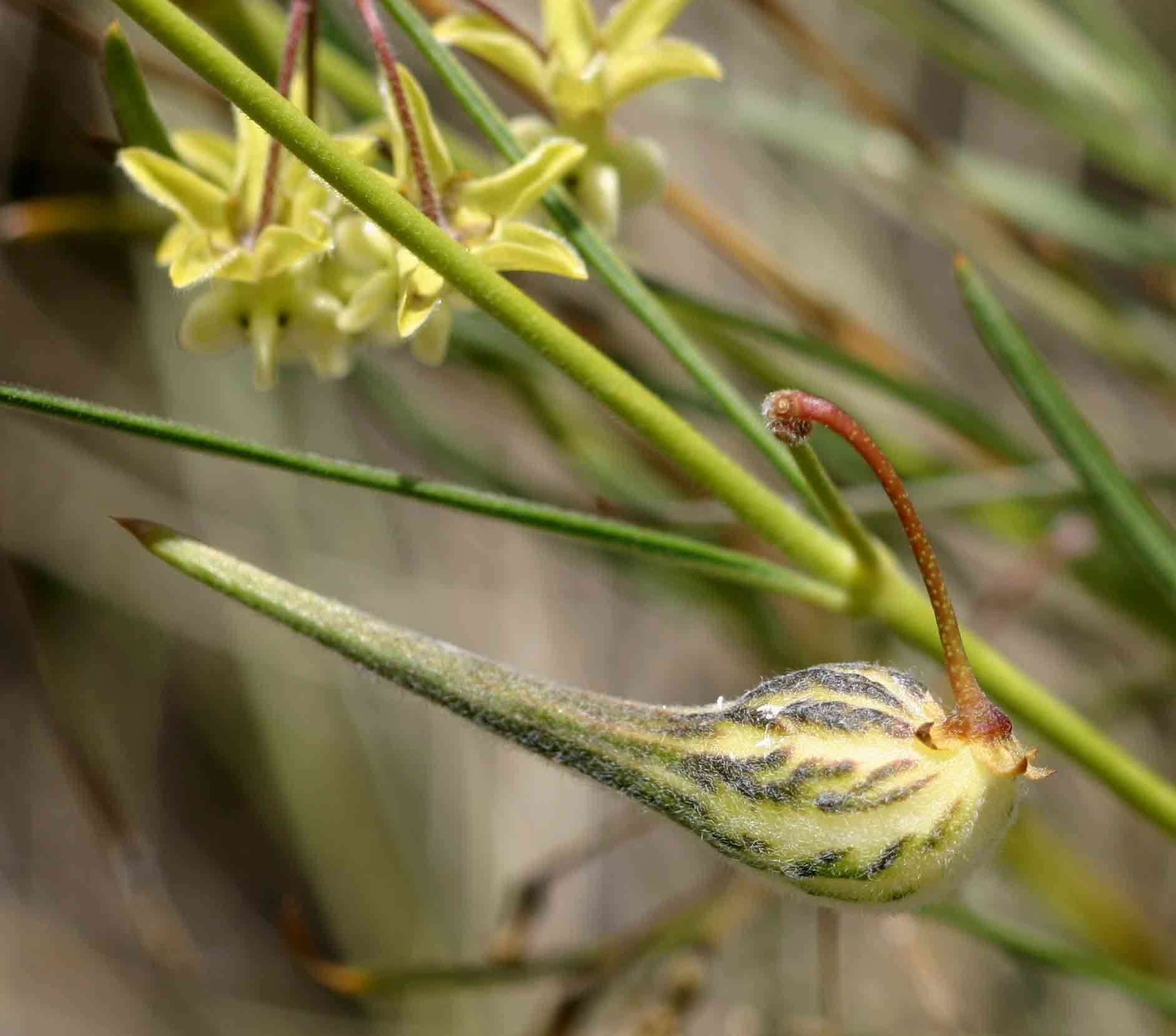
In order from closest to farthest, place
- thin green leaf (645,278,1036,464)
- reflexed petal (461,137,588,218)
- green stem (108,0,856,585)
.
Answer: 1. green stem (108,0,856,585)
2. reflexed petal (461,137,588,218)
3. thin green leaf (645,278,1036,464)

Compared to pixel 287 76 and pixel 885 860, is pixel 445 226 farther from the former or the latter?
pixel 885 860

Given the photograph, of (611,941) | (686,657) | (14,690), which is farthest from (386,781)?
(611,941)

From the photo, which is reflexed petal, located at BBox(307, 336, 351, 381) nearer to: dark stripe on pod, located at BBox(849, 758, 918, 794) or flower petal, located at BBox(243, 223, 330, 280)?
flower petal, located at BBox(243, 223, 330, 280)

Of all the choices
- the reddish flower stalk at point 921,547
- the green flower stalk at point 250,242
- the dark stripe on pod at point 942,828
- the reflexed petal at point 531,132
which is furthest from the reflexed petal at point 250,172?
the dark stripe on pod at point 942,828

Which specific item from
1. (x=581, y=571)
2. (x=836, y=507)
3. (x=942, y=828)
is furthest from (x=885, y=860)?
(x=581, y=571)

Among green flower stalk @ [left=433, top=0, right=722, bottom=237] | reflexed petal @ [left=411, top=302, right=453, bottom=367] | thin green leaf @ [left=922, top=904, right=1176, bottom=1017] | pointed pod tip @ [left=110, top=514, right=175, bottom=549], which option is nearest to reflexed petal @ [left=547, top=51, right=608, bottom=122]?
green flower stalk @ [left=433, top=0, right=722, bottom=237]
